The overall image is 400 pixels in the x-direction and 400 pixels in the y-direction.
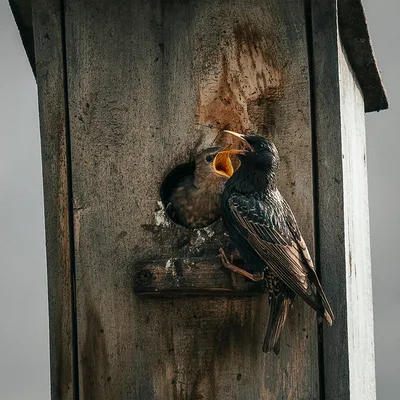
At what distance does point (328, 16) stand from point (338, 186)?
563 millimetres

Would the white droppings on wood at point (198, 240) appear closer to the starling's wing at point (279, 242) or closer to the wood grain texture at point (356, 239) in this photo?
the starling's wing at point (279, 242)

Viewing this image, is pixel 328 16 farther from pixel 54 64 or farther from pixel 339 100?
pixel 54 64

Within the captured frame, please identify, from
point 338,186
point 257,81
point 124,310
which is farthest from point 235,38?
point 124,310

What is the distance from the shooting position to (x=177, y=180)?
18.7 feet

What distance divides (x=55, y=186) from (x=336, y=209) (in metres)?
0.95

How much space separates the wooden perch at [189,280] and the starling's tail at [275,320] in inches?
4.2

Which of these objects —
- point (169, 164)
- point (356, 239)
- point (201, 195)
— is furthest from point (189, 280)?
point (356, 239)

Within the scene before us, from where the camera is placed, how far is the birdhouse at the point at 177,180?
5.46 meters

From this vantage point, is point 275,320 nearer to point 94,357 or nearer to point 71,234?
point 94,357

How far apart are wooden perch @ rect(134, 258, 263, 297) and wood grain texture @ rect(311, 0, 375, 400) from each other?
0.26 metres

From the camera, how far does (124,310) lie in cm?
559

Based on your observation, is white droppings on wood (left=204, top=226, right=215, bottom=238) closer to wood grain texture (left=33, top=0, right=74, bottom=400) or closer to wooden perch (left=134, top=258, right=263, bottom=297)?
wooden perch (left=134, top=258, right=263, bottom=297)

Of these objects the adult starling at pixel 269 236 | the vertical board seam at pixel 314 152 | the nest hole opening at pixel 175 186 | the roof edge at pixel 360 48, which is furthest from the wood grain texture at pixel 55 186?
the roof edge at pixel 360 48

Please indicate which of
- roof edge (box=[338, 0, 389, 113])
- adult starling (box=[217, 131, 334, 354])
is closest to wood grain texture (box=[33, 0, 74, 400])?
adult starling (box=[217, 131, 334, 354])
